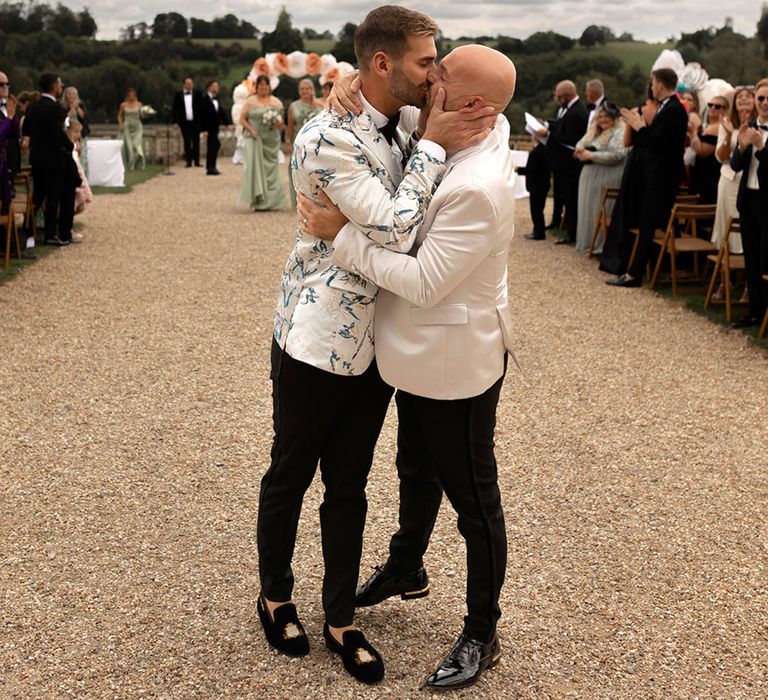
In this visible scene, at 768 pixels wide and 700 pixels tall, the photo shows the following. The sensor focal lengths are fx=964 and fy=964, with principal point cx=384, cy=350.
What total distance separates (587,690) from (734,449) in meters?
2.63

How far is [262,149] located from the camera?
14.8 m

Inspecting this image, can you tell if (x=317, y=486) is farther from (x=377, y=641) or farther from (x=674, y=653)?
(x=674, y=653)

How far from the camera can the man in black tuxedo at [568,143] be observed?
12.0 metres

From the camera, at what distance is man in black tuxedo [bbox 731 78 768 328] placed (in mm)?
7316

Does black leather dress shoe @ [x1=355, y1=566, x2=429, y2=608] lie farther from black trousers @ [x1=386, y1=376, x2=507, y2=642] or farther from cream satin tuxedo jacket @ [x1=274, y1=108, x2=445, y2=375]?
cream satin tuxedo jacket @ [x1=274, y1=108, x2=445, y2=375]

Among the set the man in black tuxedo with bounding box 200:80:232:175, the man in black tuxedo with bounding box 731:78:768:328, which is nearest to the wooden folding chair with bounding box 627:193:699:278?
the man in black tuxedo with bounding box 731:78:768:328

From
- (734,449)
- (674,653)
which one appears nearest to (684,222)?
(734,449)

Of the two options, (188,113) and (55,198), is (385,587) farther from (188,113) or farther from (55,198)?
(188,113)

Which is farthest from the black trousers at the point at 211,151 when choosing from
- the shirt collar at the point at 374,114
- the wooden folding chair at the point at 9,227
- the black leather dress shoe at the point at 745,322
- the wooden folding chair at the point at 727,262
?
the shirt collar at the point at 374,114

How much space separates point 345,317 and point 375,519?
1.71 m

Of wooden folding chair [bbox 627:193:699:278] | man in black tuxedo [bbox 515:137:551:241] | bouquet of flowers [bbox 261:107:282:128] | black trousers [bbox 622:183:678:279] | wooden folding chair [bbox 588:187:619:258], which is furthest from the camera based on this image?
bouquet of flowers [bbox 261:107:282:128]

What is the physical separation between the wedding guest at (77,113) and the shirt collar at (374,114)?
35.0 ft

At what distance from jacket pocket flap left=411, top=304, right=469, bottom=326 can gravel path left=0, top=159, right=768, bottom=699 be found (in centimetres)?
113

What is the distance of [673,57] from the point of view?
12578mm
